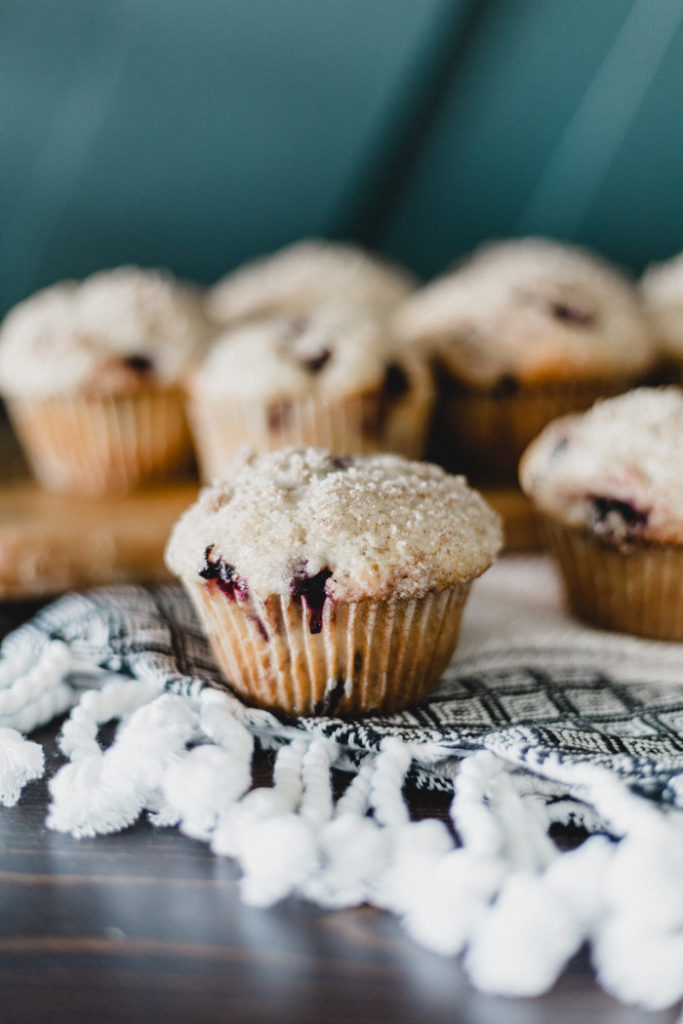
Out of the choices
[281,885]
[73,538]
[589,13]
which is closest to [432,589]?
[281,885]

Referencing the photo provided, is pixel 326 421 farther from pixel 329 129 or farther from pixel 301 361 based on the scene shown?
pixel 329 129

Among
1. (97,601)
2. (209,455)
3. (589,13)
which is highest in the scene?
(589,13)

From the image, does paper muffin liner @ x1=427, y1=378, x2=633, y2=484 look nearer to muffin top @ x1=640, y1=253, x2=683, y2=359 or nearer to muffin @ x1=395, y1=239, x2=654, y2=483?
muffin @ x1=395, y1=239, x2=654, y2=483

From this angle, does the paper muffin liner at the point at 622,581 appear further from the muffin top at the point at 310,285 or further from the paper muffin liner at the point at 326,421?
the muffin top at the point at 310,285

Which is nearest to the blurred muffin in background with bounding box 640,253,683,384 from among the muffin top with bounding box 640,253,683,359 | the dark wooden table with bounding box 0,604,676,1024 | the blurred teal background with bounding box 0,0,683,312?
the muffin top with bounding box 640,253,683,359

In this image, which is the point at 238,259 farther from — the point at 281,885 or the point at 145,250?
the point at 281,885
